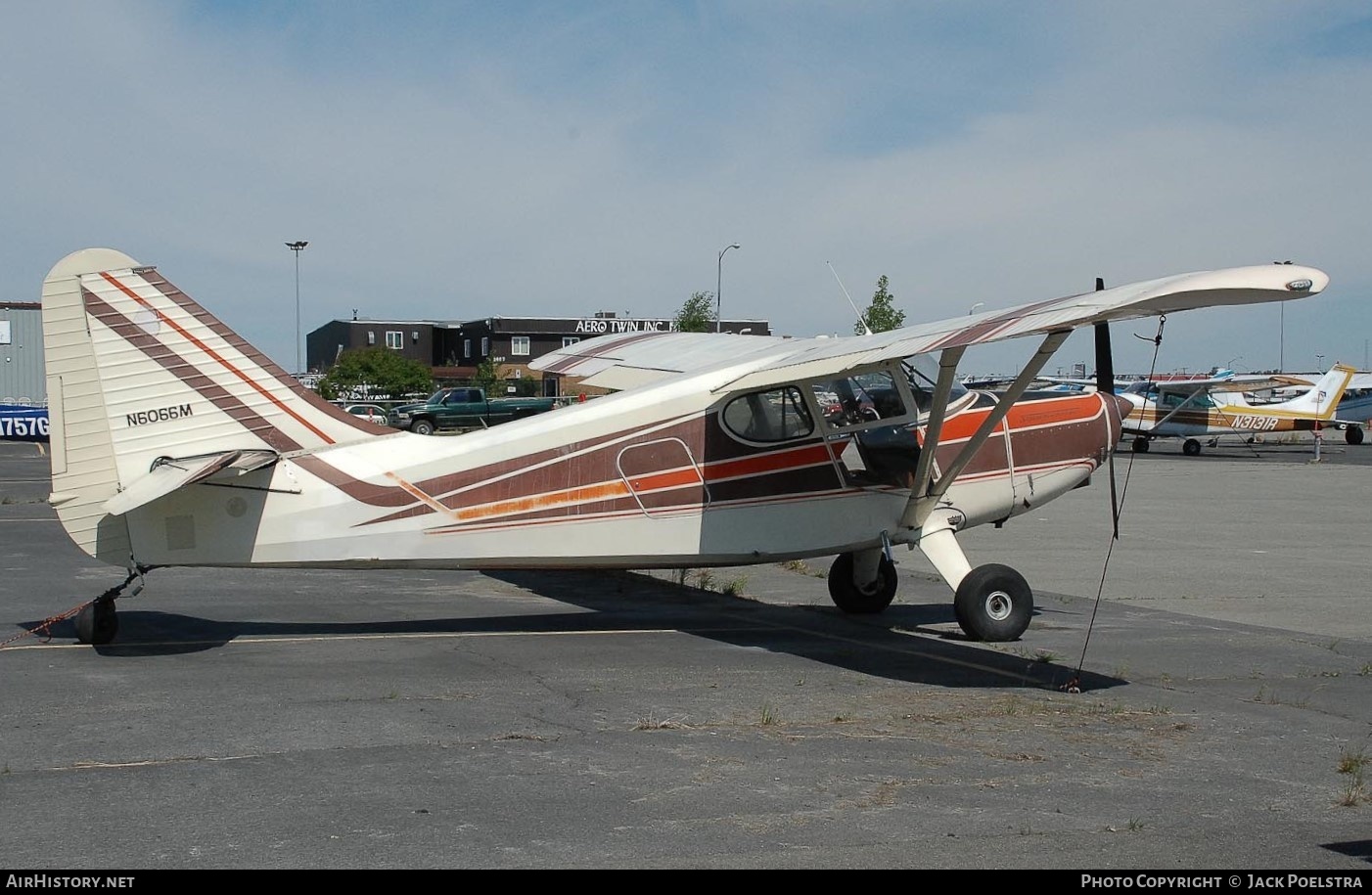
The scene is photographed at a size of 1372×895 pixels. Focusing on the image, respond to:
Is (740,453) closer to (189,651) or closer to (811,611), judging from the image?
(811,611)

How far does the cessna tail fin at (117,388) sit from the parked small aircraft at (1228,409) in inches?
1519

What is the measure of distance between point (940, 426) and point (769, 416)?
1.49 m

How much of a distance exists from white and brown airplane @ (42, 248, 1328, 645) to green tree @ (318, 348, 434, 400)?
75.8 metres

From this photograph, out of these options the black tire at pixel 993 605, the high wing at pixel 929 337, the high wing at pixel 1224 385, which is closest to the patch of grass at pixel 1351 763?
the high wing at pixel 929 337

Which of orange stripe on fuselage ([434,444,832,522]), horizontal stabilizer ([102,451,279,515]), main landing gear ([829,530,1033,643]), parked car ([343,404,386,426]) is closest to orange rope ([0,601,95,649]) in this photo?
horizontal stabilizer ([102,451,279,515])

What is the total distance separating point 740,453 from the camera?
431 inches

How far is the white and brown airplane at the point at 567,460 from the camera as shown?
9.69m

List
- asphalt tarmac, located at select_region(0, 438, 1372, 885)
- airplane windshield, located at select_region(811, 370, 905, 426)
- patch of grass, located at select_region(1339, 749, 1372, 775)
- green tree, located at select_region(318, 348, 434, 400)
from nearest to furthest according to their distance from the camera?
asphalt tarmac, located at select_region(0, 438, 1372, 885) < patch of grass, located at select_region(1339, 749, 1372, 775) < airplane windshield, located at select_region(811, 370, 905, 426) < green tree, located at select_region(318, 348, 434, 400)

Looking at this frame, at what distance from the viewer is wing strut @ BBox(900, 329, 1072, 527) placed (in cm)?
940

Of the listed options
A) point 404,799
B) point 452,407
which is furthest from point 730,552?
point 452,407

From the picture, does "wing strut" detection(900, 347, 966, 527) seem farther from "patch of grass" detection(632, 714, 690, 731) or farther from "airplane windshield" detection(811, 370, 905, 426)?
"patch of grass" detection(632, 714, 690, 731)

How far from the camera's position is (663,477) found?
10781mm

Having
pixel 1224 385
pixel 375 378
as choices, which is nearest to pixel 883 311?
pixel 1224 385

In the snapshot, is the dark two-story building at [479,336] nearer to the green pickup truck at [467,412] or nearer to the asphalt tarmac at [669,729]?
the green pickup truck at [467,412]
